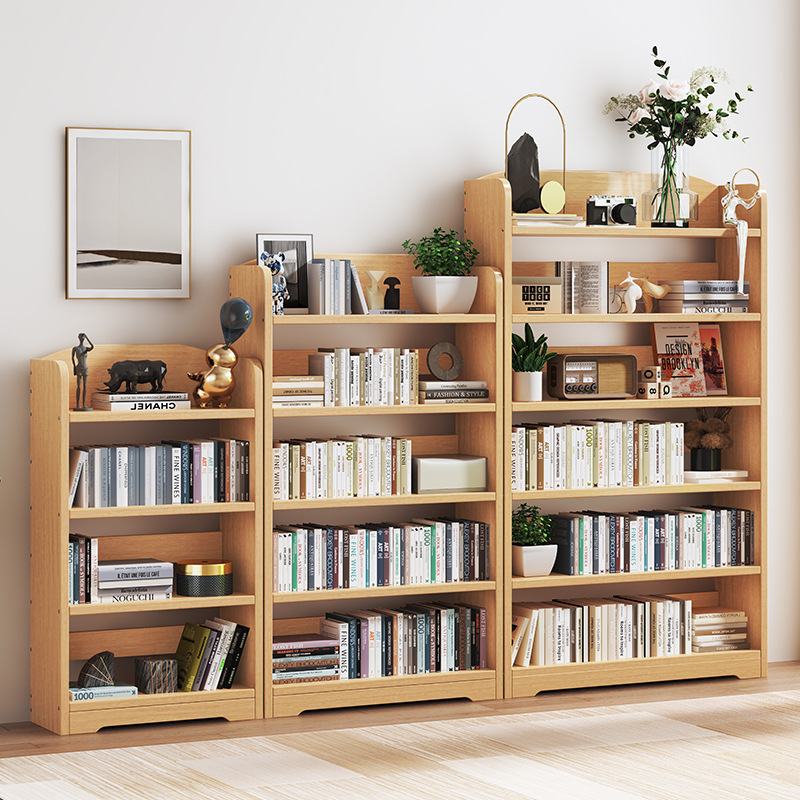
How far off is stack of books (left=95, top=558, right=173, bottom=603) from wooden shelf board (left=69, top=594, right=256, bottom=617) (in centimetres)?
3

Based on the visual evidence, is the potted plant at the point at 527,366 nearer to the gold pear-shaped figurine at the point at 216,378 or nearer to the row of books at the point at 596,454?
the row of books at the point at 596,454

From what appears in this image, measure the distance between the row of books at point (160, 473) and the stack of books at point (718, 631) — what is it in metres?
1.73

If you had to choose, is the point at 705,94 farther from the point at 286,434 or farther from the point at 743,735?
the point at 743,735

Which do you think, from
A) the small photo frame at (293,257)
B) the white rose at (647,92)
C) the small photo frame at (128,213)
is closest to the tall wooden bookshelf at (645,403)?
the white rose at (647,92)

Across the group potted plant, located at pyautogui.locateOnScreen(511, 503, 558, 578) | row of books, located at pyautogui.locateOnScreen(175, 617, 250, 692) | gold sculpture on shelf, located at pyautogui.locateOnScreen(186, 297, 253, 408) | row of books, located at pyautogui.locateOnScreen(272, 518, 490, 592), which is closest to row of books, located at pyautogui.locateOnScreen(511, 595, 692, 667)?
potted plant, located at pyautogui.locateOnScreen(511, 503, 558, 578)

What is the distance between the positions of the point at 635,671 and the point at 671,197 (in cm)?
166

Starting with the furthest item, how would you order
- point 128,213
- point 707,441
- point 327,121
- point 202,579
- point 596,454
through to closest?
point 707,441 < point 596,454 < point 327,121 < point 128,213 < point 202,579

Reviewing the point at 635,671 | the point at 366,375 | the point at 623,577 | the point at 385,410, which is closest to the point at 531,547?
the point at 623,577

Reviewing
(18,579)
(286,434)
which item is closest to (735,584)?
(286,434)

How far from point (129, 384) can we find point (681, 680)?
2201 millimetres

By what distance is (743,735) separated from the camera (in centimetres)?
413

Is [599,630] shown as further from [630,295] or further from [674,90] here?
[674,90]

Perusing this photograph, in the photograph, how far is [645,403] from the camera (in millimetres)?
4859

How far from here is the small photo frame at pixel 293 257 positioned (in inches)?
179
